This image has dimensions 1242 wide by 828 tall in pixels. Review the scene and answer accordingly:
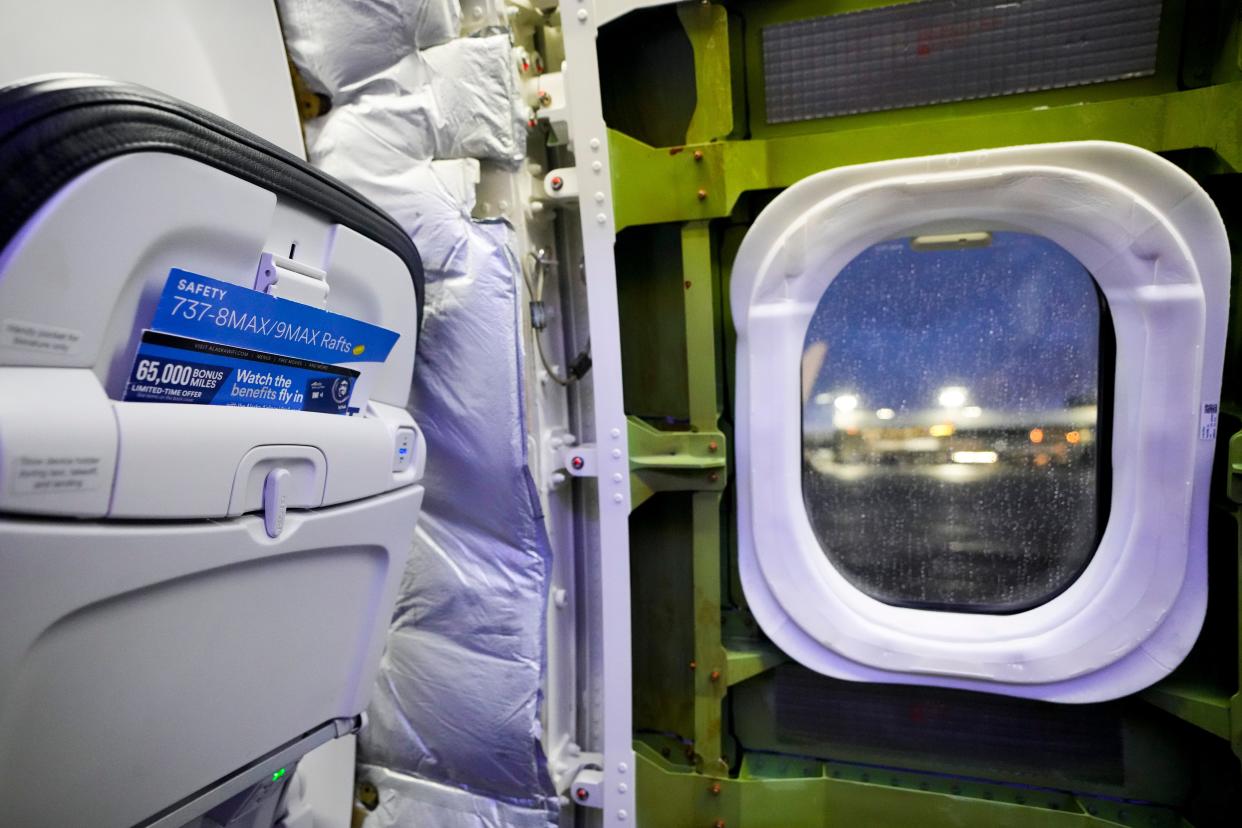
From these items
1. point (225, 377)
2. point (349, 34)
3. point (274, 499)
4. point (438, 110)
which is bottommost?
point (274, 499)

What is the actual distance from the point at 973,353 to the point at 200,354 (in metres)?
1.60

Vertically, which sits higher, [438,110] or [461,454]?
[438,110]

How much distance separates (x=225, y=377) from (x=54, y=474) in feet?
0.78

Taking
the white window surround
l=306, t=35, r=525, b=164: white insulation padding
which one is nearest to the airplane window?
the white window surround

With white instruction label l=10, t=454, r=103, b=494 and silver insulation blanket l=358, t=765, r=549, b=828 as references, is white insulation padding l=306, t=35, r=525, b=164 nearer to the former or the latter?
white instruction label l=10, t=454, r=103, b=494

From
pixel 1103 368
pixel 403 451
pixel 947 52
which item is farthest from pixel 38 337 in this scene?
pixel 1103 368

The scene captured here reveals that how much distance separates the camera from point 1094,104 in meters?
1.40

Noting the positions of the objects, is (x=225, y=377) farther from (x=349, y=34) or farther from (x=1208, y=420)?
(x=1208, y=420)

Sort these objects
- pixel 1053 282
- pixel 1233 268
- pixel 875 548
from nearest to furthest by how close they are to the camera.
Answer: pixel 1233 268 < pixel 1053 282 < pixel 875 548

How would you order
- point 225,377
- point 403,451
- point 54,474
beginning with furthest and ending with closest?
point 403,451
point 225,377
point 54,474

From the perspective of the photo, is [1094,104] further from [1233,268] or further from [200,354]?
[200,354]

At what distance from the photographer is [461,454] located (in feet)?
5.15

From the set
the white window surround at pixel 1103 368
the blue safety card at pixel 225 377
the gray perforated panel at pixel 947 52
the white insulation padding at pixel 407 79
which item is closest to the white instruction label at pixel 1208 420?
the white window surround at pixel 1103 368

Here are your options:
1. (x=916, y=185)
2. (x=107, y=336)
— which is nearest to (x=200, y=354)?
(x=107, y=336)
